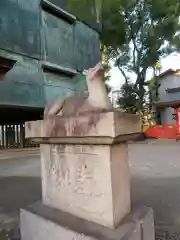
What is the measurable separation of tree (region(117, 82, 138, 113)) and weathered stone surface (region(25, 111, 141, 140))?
17.4m

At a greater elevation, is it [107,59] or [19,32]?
[107,59]

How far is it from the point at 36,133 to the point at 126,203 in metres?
1.15

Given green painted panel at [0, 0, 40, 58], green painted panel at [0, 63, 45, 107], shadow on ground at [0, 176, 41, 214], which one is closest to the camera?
shadow on ground at [0, 176, 41, 214]

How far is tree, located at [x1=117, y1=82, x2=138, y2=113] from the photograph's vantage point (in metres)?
19.9

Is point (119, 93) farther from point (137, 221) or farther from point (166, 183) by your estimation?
point (137, 221)

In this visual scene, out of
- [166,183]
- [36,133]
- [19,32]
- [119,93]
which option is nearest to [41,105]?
[19,32]

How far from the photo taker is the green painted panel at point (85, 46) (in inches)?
484

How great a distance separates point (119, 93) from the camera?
21422mm

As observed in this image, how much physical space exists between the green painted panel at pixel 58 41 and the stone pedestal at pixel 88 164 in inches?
338

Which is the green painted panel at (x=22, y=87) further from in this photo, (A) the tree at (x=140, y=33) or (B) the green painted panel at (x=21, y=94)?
(A) the tree at (x=140, y=33)

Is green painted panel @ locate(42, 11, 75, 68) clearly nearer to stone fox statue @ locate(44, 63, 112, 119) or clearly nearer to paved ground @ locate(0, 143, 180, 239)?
paved ground @ locate(0, 143, 180, 239)

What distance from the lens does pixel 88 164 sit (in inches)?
88.0

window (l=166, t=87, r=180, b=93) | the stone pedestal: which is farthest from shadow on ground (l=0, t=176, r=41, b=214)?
window (l=166, t=87, r=180, b=93)

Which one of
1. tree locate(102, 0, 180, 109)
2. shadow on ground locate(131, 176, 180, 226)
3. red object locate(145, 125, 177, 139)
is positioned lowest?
shadow on ground locate(131, 176, 180, 226)
